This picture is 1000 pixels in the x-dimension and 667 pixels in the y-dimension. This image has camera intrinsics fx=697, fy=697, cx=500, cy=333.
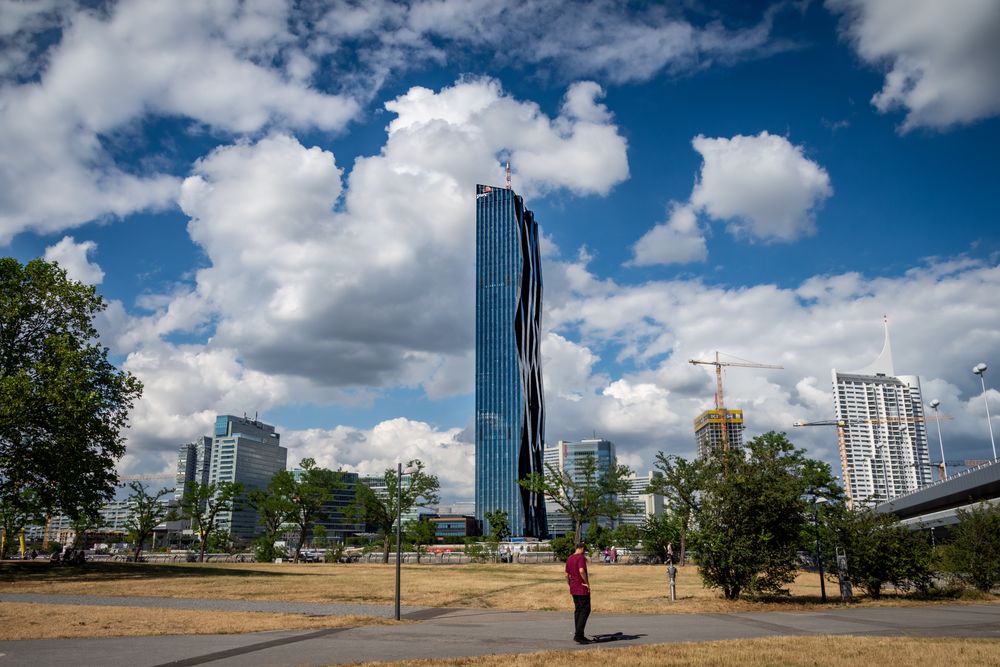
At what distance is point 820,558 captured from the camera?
81.0 ft

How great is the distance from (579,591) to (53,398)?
27380 millimetres

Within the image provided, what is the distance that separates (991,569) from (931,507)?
52.2 metres

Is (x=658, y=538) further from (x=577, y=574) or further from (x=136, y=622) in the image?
(x=136, y=622)

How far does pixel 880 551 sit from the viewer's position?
78.6 feet

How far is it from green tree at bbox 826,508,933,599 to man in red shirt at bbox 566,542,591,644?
14.7 m

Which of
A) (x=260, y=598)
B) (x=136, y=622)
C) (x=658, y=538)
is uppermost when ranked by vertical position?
(x=136, y=622)

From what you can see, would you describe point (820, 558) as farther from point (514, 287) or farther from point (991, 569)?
point (514, 287)

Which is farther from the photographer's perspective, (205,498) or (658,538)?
(205,498)

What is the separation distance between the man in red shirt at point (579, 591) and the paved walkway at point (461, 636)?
0.35 m

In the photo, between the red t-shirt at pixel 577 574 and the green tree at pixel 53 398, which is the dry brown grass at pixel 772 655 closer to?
the red t-shirt at pixel 577 574

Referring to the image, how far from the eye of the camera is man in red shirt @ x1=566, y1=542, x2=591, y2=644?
44.3 ft

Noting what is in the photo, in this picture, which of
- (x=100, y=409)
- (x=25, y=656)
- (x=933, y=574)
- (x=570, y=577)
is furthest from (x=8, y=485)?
(x=933, y=574)

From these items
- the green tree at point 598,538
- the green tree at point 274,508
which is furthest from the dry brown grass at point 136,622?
the green tree at point 598,538

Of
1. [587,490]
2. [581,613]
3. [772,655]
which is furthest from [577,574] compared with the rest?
[587,490]
